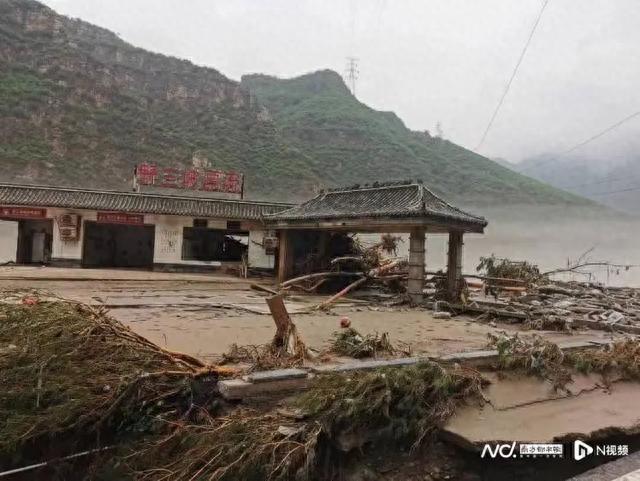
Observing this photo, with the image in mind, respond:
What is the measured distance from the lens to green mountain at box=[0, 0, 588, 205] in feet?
149

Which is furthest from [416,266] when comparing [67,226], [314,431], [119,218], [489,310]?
[67,226]

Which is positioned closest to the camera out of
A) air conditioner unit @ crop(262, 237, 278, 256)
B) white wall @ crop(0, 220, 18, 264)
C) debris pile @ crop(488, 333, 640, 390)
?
debris pile @ crop(488, 333, 640, 390)

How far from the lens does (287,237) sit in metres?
19.1

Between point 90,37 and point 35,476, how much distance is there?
3352 inches

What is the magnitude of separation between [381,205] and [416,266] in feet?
8.91

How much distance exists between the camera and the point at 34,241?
25281 millimetres

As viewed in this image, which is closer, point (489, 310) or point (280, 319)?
point (280, 319)

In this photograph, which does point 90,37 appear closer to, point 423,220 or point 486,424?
point 423,220

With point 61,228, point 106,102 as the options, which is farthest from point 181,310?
point 106,102

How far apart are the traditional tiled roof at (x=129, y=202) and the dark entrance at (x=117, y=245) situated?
1.35m

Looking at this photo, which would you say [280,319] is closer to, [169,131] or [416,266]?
[416,266]

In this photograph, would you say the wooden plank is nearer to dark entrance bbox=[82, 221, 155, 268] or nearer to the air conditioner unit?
the air conditioner unit

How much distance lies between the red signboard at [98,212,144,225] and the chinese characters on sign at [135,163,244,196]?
10.3ft

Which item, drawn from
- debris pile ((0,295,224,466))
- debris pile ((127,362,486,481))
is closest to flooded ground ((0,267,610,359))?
debris pile ((0,295,224,466))
